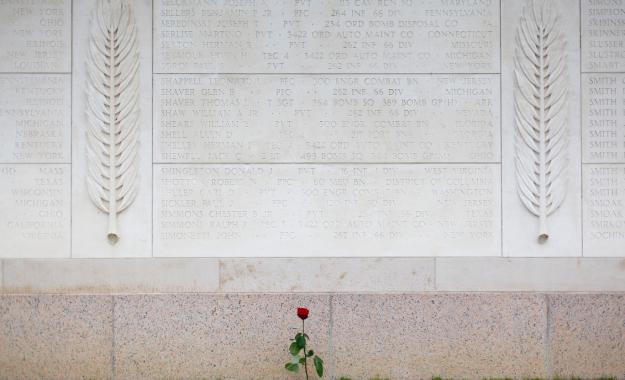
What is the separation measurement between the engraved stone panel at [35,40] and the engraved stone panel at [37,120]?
120 millimetres

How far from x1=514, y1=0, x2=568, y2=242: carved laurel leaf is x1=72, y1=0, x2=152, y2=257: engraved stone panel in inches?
146

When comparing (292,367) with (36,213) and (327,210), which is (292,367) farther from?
(36,213)

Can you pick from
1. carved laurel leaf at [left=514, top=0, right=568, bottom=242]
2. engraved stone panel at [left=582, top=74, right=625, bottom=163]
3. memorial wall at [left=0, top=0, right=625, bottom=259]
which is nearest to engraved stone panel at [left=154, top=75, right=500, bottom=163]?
memorial wall at [left=0, top=0, right=625, bottom=259]

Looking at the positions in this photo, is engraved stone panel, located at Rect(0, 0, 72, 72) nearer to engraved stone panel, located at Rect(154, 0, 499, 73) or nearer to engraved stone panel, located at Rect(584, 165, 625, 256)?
engraved stone panel, located at Rect(154, 0, 499, 73)

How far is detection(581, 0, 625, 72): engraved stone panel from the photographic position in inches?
253

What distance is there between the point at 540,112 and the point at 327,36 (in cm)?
226

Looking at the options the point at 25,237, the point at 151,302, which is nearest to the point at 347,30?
the point at 151,302

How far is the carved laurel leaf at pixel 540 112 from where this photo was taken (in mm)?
6375

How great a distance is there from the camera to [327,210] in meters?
6.41

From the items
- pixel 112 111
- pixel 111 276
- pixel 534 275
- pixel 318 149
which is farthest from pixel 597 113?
pixel 111 276

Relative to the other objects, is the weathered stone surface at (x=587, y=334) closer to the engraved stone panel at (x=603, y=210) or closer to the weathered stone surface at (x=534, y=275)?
the weathered stone surface at (x=534, y=275)

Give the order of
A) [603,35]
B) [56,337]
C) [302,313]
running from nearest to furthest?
[302,313] < [56,337] < [603,35]

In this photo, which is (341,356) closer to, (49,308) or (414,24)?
(49,308)

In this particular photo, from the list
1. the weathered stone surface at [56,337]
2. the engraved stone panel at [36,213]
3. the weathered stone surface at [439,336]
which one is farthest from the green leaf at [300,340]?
the engraved stone panel at [36,213]
